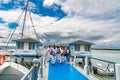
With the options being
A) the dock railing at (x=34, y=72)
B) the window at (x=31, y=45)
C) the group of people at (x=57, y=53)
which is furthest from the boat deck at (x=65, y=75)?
the window at (x=31, y=45)

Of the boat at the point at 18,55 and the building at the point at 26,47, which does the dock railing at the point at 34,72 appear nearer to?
the boat at the point at 18,55

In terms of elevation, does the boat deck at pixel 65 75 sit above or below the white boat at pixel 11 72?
above

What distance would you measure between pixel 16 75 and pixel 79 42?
1742 centimetres

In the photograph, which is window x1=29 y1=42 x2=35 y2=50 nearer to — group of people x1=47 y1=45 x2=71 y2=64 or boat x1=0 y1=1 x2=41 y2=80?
boat x1=0 y1=1 x2=41 y2=80

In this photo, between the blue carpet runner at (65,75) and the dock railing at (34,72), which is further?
the blue carpet runner at (65,75)

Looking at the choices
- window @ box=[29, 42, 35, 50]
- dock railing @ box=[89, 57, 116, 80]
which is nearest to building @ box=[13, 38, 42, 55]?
window @ box=[29, 42, 35, 50]

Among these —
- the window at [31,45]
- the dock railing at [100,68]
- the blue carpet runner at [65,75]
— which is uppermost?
the window at [31,45]

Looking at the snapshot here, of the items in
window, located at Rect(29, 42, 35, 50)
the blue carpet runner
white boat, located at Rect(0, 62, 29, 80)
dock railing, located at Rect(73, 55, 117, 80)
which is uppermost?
window, located at Rect(29, 42, 35, 50)

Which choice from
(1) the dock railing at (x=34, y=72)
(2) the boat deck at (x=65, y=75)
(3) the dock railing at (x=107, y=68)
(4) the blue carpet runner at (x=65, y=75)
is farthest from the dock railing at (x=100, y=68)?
(1) the dock railing at (x=34, y=72)

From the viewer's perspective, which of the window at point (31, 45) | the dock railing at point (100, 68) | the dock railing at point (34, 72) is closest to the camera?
the dock railing at point (34, 72)

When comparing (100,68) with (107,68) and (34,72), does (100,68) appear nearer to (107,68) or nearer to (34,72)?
(107,68)

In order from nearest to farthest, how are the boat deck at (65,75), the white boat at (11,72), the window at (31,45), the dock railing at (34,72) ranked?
1. the dock railing at (34,72)
2. the boat deck at (65,75)
3. the white boat at (11,72)
4. the window at (31,45)

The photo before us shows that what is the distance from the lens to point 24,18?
38.3 meters

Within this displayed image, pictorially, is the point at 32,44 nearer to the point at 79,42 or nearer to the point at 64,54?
the point at 79,42
